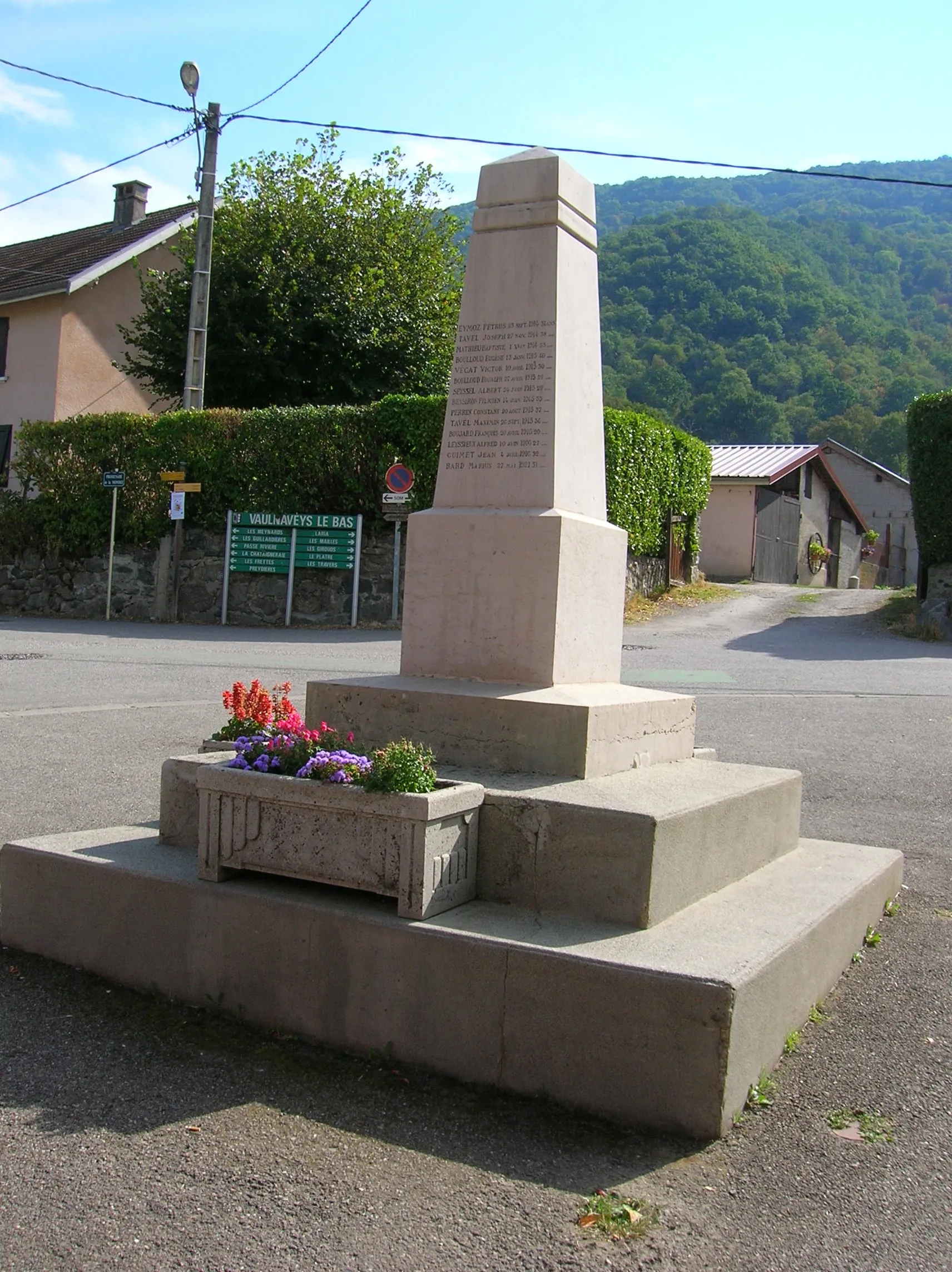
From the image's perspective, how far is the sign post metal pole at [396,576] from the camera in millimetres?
18391

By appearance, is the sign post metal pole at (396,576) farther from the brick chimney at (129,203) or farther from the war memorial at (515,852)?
the brick chimney at (129,203)

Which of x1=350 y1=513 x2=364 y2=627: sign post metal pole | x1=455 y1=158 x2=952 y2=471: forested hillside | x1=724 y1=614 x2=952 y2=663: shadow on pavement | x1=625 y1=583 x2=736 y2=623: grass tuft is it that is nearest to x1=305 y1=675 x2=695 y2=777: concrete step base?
x1=724 y1=614 x2=952 y2=663: shadow on pavement

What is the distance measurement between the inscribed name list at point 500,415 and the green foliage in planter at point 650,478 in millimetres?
13715

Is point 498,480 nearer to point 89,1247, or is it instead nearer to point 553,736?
point 553,736

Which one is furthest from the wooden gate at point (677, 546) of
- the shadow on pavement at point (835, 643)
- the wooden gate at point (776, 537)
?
the wooden gate at point (776, 537)

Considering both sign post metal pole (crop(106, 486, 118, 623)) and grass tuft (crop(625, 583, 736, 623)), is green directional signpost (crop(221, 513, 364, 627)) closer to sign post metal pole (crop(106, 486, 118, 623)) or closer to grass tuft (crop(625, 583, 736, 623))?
Answer: sign post metal pole (crop(106, 486, 118, 623))

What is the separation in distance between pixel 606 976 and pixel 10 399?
28588 millimetres

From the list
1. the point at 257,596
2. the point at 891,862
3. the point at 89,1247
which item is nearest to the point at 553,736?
the point at 891,862

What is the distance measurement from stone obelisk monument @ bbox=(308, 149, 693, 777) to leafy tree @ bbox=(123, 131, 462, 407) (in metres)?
20.1

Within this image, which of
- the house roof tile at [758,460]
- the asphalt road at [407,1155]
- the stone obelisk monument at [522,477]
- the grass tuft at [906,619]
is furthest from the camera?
the house roof tile at [758,460]

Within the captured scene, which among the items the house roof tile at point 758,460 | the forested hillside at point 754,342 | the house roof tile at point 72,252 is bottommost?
the house roof tile at point 758,460

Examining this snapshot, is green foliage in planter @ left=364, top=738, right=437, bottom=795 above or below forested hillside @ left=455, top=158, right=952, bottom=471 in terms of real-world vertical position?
below

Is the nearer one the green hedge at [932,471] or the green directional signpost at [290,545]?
the green hedge at [932,471]

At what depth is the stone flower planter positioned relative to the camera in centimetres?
340
